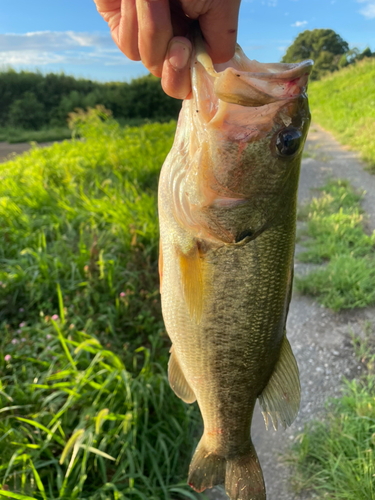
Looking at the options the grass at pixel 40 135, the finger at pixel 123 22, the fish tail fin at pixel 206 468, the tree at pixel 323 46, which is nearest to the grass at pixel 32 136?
the grass at pixel 40 135

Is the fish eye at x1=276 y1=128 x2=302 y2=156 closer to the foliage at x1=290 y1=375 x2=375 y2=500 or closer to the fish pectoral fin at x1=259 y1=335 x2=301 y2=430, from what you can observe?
the fish pectoral fin at x1=259 y1=335 x2=301 y2=430

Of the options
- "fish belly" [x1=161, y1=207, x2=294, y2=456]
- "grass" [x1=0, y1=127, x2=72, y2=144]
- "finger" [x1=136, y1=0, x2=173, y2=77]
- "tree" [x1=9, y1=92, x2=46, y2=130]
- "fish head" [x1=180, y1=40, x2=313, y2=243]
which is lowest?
"fish belly" [x1=161, y1=207, x2=294, y2=456]

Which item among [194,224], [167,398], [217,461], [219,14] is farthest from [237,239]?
[167,398]

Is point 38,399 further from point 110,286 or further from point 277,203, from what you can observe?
point 277,203

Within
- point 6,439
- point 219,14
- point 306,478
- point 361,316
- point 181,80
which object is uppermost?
point 219,14

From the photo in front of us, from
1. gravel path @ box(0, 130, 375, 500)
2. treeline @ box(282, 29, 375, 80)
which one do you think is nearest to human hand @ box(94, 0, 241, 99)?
gravel path @ box(0, 130, 375, 500)

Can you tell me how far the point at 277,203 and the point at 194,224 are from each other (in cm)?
31

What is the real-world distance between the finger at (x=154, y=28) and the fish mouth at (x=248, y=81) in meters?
0.11

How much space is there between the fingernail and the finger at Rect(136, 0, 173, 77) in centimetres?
3

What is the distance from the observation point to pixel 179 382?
5.17 ft

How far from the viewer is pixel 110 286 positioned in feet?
11.6

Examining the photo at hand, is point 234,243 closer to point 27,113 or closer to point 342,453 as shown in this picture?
point 342,453

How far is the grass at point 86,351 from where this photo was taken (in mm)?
2154

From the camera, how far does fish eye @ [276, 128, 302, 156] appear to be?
1.10m
